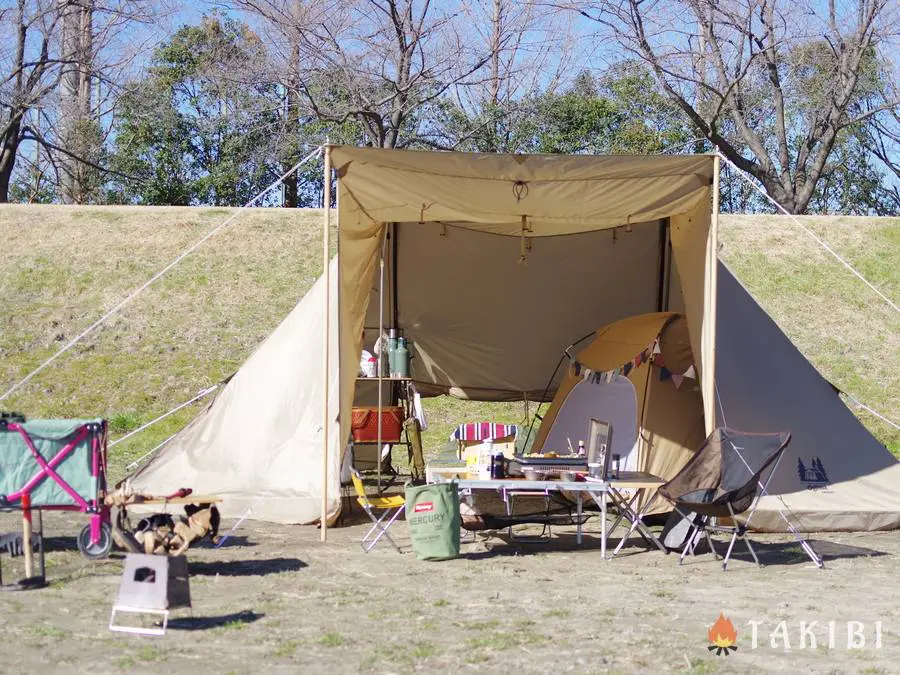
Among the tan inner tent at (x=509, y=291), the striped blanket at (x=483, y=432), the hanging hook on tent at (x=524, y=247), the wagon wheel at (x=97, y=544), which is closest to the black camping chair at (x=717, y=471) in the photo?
the tan inner tent at (x=509, y=291)

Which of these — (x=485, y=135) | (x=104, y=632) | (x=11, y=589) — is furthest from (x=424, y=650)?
(x=485, y=135)

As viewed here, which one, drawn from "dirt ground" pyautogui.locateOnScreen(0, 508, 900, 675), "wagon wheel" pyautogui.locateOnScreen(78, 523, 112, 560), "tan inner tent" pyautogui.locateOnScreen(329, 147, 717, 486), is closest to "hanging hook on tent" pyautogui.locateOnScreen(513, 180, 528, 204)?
"tan inner tent" pyautogui.locateOnScreen(329, 147, 717, 486)

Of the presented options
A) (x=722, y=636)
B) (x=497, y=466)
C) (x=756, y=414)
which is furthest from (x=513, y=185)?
(x=722, y=636)

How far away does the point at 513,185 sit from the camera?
6.57m

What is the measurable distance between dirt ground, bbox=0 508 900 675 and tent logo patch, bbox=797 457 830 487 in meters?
0.57

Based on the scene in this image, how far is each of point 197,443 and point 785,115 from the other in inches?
575

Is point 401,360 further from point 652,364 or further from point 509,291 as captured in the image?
point 652,364

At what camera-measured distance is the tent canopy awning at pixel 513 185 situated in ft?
21.0

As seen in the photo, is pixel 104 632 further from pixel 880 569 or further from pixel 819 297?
pixel 819 297

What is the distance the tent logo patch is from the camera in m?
7.07

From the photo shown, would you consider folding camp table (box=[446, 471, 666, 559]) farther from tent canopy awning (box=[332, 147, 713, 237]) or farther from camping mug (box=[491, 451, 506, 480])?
tent canopy awning (box=[332, 147, 713, 237])

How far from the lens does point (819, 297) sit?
14.9 meters

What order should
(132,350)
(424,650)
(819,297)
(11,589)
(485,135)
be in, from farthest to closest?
(485,135), (819,297), (132,350), (11,589), (424,650)

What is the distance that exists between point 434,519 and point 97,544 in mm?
1665
